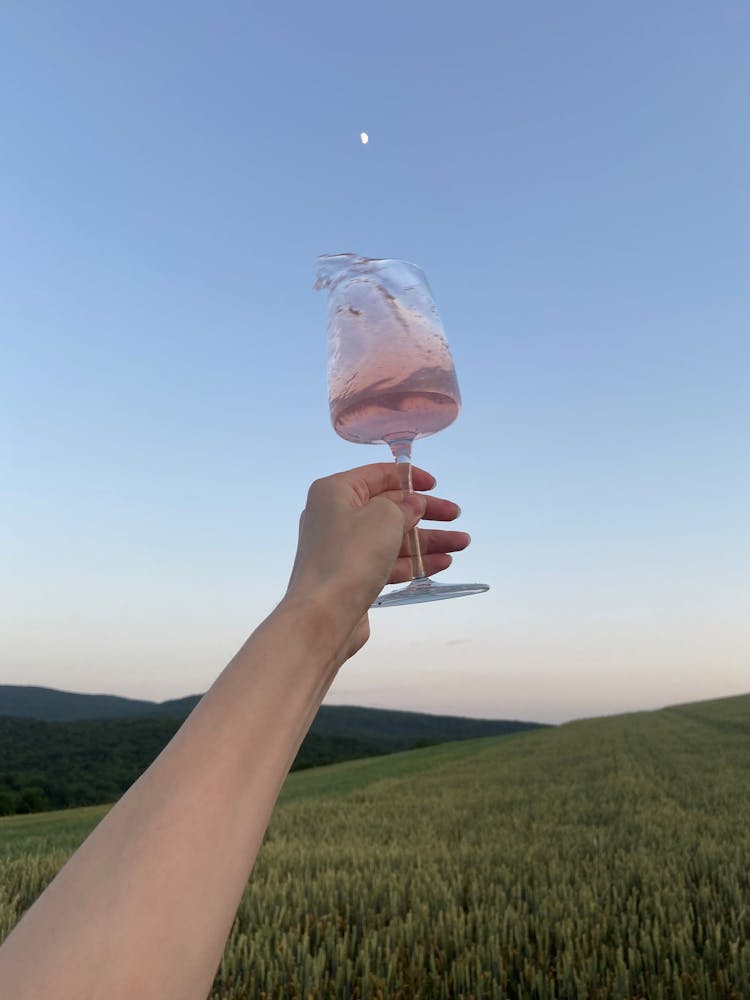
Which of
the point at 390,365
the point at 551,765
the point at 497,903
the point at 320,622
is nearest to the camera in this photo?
the point at 320,622

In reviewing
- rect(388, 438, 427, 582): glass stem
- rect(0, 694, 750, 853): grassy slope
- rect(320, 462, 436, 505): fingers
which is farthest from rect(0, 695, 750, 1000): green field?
rect(0, 694, 750, 853): grassy slope

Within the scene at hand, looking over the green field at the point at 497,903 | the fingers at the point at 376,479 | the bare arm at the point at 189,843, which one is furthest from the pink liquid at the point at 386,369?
the green field at the point at 497,903

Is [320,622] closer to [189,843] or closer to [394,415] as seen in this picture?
[189,843]

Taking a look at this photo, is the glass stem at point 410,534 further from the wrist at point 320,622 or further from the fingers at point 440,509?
the wrist at point 320,622

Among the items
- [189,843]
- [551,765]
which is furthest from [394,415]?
[551,765]

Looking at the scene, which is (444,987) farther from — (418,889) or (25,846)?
(25,846)

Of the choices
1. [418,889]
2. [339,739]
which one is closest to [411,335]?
[418,889]

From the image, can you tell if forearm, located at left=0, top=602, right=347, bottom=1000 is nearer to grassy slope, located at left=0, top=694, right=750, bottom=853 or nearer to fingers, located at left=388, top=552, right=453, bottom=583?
fingers, located at left=388, top=552, right=453, bottom=583
